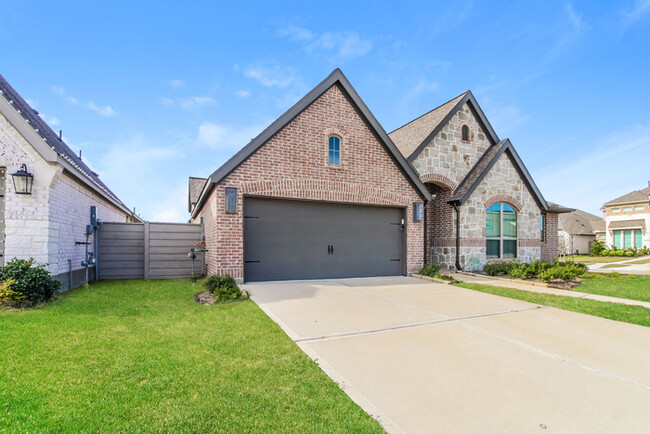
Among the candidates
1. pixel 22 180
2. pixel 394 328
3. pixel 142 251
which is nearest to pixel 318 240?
pixel 394 328

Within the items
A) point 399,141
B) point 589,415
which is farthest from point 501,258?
point 589,415

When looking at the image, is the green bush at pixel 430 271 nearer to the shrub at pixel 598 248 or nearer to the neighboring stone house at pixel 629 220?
the shrub at pixel 598 248

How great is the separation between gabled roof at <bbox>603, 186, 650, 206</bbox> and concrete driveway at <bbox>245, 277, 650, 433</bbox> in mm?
39572

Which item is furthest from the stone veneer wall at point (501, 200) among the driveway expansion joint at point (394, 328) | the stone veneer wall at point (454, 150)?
the driveway expansion joint at point (394, 328)

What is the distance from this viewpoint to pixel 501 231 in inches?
537

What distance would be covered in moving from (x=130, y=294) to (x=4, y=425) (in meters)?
5.60

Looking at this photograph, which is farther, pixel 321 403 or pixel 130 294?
pixel 130 294

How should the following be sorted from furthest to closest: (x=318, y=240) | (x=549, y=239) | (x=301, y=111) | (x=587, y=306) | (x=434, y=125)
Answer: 1. (x=549, y=239)
2. (x=434, y=125)
3. (x=318, y=240)
4. (x=301, y=111)
5. (x=587, y=306)

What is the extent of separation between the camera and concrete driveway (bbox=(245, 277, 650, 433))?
2.48m

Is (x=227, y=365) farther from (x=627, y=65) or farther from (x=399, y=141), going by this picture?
(x=627, y=65)

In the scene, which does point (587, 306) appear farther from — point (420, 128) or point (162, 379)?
point (420, 128)

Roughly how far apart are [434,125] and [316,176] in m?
7.05

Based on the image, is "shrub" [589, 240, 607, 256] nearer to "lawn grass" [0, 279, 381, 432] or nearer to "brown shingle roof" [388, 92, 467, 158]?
"brown shingle roof" [388, 92, 467, 158]

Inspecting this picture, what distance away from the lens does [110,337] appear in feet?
13.7
